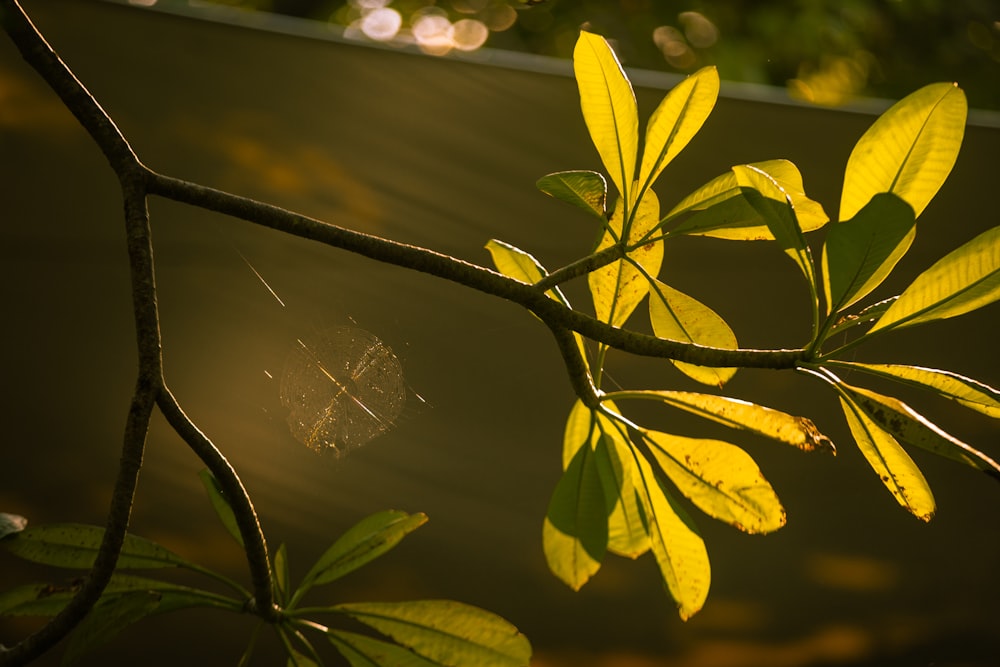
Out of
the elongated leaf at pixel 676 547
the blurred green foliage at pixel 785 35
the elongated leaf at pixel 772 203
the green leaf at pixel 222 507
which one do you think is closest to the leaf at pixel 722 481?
the elongated leaf at pixel 676 547

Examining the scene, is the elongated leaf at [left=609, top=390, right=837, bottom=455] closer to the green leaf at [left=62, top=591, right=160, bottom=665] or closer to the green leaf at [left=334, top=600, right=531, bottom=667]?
the green leaf at [left=334, top=600, right=531, bottom=667]

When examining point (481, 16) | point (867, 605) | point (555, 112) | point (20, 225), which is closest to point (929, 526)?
point (867, 605)

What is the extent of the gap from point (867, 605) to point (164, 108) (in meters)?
1.38

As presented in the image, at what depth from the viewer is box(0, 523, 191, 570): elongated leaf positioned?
0.51 m

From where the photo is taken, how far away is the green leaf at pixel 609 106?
450 millimetres

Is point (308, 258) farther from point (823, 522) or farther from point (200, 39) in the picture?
point (823, 522)

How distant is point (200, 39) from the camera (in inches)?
41.5

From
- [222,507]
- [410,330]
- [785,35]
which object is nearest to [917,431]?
[222,507]

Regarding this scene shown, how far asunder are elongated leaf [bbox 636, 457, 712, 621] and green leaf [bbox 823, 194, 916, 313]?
6.3 inches

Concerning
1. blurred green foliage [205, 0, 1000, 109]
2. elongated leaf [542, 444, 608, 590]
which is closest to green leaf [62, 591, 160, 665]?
elongated leaf [542, 444, 608, 590]

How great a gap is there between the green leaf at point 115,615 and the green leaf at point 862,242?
43cm

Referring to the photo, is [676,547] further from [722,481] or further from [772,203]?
[772,203]

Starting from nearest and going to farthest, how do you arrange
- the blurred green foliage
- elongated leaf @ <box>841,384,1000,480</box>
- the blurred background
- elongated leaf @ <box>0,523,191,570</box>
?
elongated leaf @ <box>841,384,1000,480</box> → elongated leaf @ <box>0,523,191,570</box> → the blurred background → the blurred green foliage

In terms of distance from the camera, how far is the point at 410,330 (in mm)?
1004
